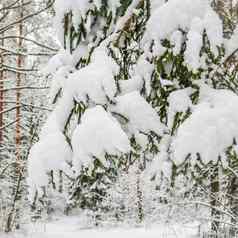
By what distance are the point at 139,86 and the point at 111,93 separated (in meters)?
0.42

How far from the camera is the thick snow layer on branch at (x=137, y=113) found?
3359 mm

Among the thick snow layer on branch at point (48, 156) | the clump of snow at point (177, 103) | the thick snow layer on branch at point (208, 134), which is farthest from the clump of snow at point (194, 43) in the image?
the thick snow layer on branch at point (48, 156)

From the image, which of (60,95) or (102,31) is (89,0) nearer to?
(102,31)

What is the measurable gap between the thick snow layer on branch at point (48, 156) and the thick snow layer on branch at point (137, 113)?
41 centimetres

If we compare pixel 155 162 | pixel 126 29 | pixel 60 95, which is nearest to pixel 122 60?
pixel 126 29

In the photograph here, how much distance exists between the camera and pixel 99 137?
3121 millimetres

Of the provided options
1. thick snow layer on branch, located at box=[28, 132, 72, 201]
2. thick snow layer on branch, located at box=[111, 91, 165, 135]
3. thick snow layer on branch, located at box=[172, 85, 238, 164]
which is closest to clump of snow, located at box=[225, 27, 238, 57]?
thick snow layer on branch, located at box=[172, 85, 238, 164]

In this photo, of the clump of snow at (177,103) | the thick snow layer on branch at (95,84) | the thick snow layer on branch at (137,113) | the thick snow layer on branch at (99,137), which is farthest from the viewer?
the clump of snow at (177,103)

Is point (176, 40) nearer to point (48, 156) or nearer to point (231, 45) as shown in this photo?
point (231, 45)

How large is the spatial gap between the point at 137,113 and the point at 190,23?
2.25ft

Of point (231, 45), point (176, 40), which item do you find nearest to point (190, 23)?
point (176, 40)

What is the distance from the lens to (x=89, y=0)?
3598 mm

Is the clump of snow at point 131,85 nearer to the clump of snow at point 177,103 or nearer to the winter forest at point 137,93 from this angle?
the winter forest at point 137,93

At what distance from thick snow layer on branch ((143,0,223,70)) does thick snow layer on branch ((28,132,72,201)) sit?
91 cm
